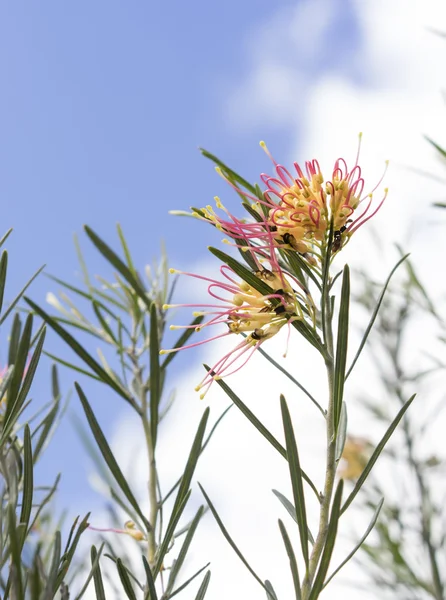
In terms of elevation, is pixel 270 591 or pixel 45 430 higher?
pixel 45 430

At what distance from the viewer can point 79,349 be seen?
67 cm

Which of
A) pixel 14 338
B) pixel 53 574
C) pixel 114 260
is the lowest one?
pixel 53 574

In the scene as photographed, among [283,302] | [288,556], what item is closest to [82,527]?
[288,556]

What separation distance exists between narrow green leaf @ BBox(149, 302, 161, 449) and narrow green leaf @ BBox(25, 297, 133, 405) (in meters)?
0.09

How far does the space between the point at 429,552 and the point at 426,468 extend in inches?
14.7

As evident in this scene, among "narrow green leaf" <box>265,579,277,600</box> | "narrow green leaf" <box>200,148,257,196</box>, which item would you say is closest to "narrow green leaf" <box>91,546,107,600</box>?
"narrow green leaf" <box>265,579,277,600</box>

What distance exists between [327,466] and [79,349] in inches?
11.3

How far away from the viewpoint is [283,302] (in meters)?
0.59

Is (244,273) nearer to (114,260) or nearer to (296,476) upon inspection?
(296,476)

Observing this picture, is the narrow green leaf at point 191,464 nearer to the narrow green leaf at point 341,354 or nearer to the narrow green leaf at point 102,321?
the narrow green leaf at point 341,354

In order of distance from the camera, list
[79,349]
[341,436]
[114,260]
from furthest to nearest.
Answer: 1. [114,260]
2. [79,349]
3. [341,436]

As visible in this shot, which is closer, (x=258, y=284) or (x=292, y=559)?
(x=292, y=559)

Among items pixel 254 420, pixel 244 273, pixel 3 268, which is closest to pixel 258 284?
pixel 244 273

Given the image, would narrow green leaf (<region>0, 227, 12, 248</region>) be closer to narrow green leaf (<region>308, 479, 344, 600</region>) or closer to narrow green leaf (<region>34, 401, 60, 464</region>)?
narrow green leaf (<region>34, 401, 60, 464</region>)
